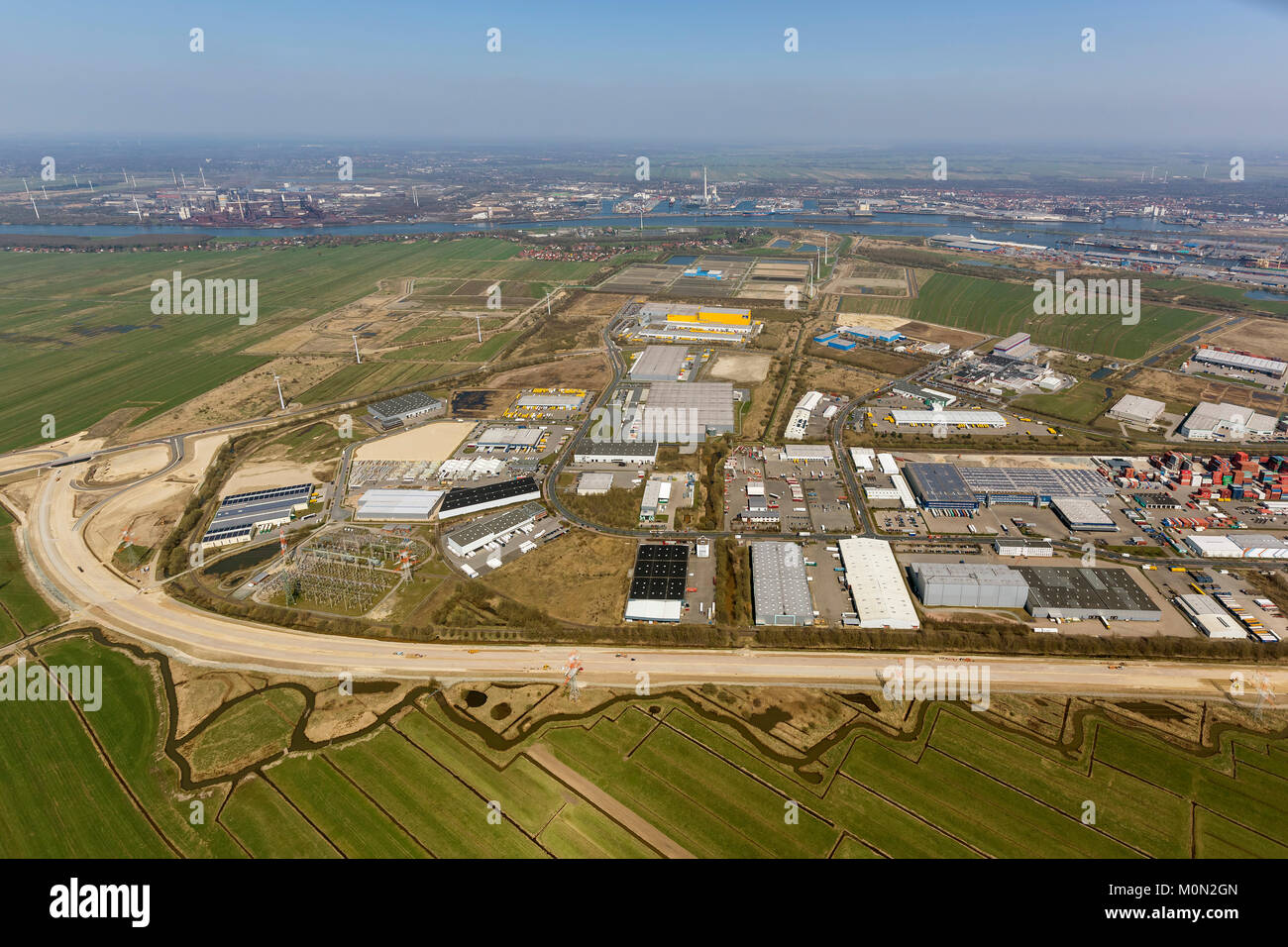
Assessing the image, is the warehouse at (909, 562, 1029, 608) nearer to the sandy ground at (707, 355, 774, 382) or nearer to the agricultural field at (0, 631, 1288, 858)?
the agricultural field at (0, 631, 1288, 858)

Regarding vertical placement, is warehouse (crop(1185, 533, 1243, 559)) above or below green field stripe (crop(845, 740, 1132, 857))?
above

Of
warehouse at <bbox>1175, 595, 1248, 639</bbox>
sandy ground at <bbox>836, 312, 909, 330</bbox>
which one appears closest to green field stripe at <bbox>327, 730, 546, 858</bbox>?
warehouse at <bbox>1175, 595, 1248, 639</bbox>

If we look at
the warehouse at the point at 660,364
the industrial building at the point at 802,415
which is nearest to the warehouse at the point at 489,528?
the industrial building at the point at 802,415

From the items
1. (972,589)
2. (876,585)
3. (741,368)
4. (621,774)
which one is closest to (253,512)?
(621,774)

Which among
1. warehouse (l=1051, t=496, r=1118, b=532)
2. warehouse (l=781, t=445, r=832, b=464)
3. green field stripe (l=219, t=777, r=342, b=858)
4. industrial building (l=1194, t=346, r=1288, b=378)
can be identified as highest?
industrial building (l=1194, t=346, r=1288, b=378)

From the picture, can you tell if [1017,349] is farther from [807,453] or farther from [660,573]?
[660,573]

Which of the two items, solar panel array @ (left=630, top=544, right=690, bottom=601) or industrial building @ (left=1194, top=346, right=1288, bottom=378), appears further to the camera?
industrial building @ (left=1194, top=346, right=1288, bottom=378)
